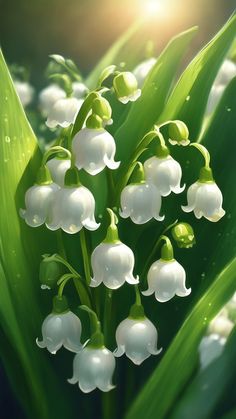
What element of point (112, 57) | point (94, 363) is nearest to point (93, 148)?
point (94, 363)

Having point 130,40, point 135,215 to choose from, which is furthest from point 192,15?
point 135,215

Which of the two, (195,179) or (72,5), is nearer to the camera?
(195,179)

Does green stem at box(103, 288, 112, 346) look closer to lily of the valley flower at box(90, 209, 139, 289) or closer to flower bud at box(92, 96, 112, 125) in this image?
lily of the valley flower at box(90, 209, 139, 289)

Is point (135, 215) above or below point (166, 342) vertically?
above

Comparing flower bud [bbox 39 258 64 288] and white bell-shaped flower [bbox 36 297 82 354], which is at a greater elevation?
flower bud [bbox 39 258 64 288]

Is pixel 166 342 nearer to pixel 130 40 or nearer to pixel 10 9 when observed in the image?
pixel 130 40

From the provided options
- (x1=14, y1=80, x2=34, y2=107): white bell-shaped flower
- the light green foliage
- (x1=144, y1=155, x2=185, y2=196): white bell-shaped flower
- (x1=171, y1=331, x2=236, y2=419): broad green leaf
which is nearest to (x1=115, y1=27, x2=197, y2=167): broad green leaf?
the light green foliage
